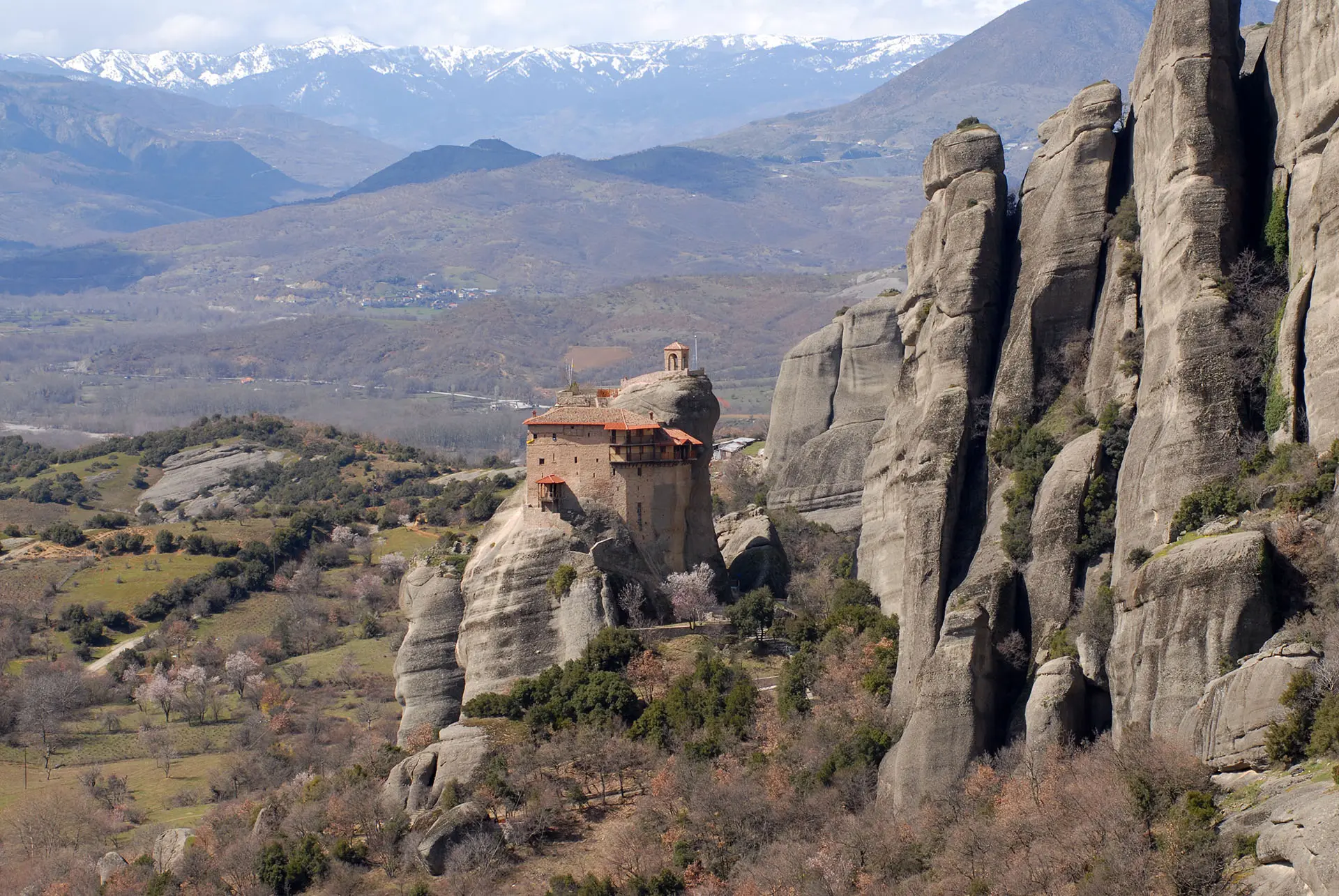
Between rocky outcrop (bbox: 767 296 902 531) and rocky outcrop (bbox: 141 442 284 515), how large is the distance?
54890 millimetres

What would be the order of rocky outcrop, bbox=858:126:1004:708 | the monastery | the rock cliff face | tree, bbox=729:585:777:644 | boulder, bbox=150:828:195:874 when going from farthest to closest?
1. the monastery
2. tree, bbox=729:585:777:644
3. boulder, bbox=150:828:195:874
4. rocky outcrop, bbox=858:126:1004:708
5. the rock cliff face

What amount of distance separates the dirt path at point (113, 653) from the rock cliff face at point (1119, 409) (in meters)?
49.0

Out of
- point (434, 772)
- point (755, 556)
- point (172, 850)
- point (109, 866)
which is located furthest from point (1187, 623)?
point (109, 866)

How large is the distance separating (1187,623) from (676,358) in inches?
1240

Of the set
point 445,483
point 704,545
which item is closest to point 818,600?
point 704,545

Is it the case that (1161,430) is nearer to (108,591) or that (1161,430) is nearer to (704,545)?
(704,545)

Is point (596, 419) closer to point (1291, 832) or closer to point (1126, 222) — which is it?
point (1126, 222)

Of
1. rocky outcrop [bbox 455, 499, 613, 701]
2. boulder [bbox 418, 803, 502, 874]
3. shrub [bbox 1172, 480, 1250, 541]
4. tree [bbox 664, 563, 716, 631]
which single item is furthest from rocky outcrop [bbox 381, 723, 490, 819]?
shrub [bbox 1172, 480, 1250, 541]

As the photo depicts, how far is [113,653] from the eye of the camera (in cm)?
9519

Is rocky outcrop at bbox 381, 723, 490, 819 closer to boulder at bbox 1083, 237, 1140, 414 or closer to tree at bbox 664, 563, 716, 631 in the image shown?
tree at bbox 664, 563, 716, 631

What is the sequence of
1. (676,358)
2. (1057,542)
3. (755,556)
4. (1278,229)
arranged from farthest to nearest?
(755,556), (676,358), (1057,542), (1278,229)

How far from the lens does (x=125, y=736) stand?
82.1 metres

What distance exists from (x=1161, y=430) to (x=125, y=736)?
5350 cm

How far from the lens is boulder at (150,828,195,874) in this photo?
57281mm
